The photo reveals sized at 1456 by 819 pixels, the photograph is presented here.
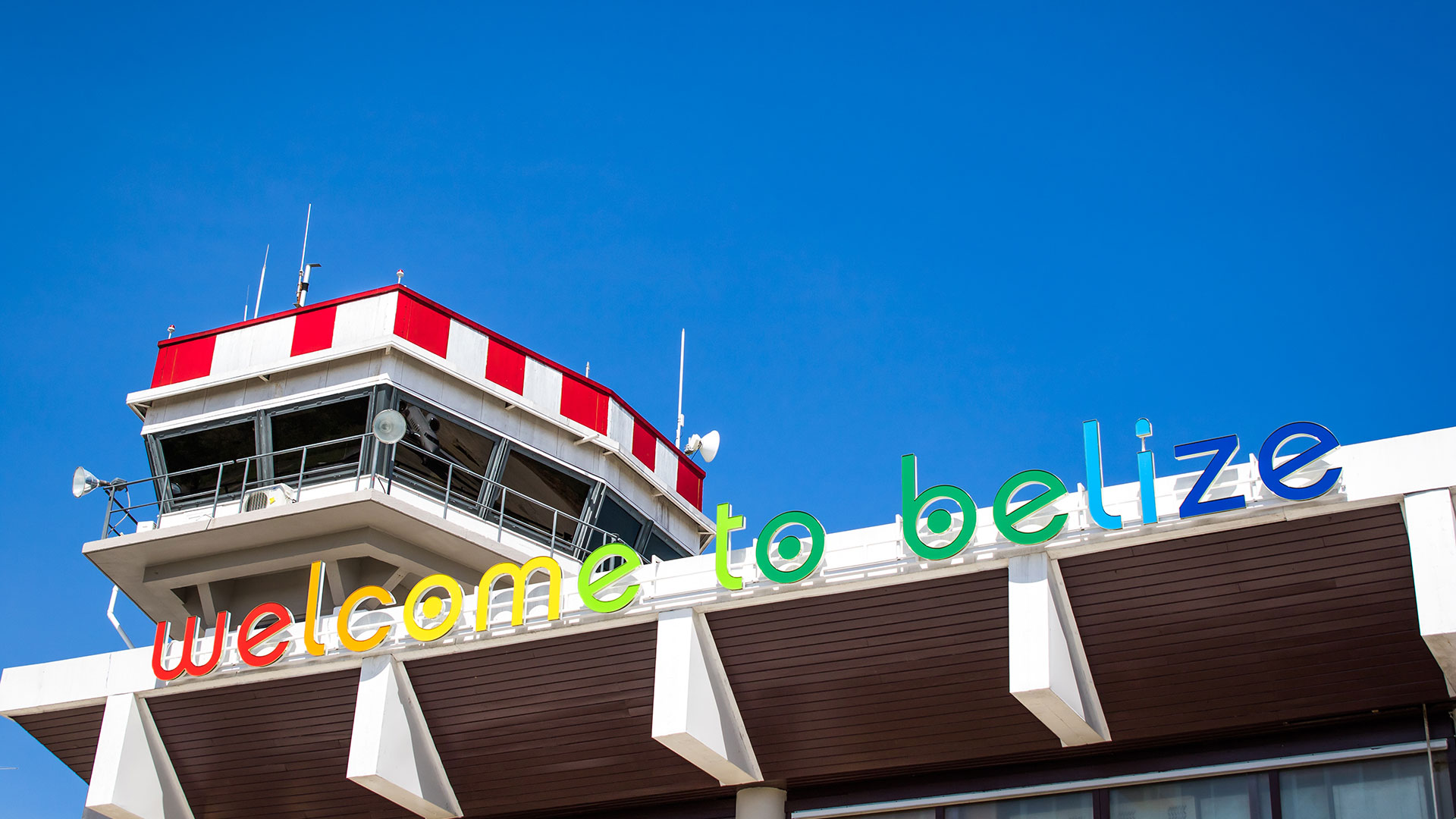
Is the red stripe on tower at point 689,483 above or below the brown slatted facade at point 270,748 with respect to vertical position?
above

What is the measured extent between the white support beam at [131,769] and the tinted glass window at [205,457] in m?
5.53

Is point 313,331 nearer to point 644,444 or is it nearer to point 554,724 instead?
point 644,444

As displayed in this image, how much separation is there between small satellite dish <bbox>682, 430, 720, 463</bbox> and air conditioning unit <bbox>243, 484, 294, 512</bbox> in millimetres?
10327

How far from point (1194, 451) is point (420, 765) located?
13.4 m

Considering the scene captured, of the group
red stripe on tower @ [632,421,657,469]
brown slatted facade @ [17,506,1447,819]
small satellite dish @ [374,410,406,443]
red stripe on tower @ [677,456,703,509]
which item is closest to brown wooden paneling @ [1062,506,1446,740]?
brown slatted facade @ [17,506,1447,819]

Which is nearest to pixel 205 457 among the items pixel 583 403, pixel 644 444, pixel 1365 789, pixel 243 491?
pixel 243 491

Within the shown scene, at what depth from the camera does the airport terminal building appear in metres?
20.3

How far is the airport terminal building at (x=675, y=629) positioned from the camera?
2034 cm

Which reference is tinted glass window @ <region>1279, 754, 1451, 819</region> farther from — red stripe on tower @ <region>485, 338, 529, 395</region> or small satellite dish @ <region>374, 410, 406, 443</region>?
red stripe on tower @ <region>485, 338, 529, 395</region>

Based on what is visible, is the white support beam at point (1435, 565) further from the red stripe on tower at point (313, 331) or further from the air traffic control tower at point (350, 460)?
the red stripe on tower at point (313, 331)

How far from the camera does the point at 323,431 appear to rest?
100 feet

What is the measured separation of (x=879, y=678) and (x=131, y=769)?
13.3m

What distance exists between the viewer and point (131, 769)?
26.7m

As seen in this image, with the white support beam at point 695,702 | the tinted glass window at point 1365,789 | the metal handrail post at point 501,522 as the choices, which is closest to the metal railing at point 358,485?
the metal handrail post at point 501,522
